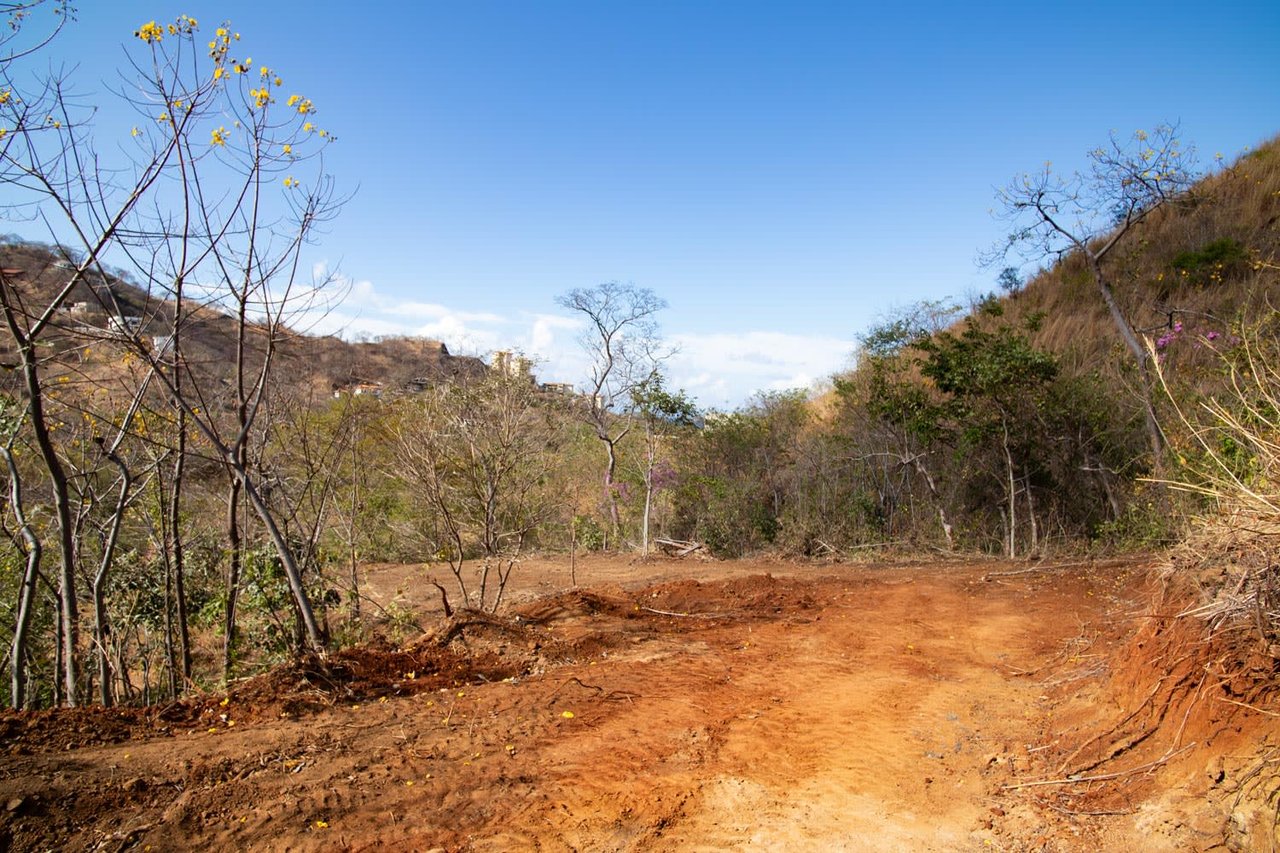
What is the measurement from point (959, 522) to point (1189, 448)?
12.7ft

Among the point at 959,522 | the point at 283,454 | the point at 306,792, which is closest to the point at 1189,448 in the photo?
the point at 959,522

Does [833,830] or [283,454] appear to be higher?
[283,454]

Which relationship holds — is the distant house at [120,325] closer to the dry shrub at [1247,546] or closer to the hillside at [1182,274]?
the dry shrub at [1247,546]

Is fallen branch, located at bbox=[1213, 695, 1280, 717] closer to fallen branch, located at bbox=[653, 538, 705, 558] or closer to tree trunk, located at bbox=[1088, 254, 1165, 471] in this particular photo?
tree trunk, located at bbox=[1088, 254, 1165, 471]

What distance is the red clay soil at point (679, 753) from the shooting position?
320 centimetres

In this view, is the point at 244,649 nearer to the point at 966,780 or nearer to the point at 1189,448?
the point at 966,780

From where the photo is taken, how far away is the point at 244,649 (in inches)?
265

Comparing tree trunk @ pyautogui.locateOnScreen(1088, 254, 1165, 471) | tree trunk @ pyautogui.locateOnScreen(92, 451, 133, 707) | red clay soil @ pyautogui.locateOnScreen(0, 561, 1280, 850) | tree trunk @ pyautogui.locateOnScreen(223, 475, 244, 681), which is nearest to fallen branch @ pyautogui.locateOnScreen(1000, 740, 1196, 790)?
red clay soil @ pyautogui.locateOnScreen(0, 561, 1280, 850)

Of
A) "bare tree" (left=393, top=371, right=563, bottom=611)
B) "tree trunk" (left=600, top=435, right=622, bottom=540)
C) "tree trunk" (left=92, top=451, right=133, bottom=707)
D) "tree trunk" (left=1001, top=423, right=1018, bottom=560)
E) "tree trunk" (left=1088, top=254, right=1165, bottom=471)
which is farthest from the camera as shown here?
"tree trunk" (left=600, top=435, right=622, bottom=540)

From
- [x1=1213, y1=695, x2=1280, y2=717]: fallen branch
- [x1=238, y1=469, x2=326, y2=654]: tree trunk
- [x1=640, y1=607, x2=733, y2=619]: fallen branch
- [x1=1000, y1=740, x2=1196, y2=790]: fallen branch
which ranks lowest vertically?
[x1=640, y1=607, x2=733, y2=619]: fallen branch

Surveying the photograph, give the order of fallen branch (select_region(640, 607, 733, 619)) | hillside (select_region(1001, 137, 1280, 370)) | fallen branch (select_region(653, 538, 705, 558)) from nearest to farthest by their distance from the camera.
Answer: fallen branch (select_region(640, 607, 733, 619))
fallen branch (select_region(653, 538, 705, 558))
hillside (select_region(1001, 137, 1280, 370))

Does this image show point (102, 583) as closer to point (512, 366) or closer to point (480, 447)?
point (480, 447)

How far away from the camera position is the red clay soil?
3.20 m

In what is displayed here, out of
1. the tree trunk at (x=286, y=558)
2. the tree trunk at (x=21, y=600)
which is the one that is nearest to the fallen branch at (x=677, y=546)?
the tree trunk at (x=286, y=558)
